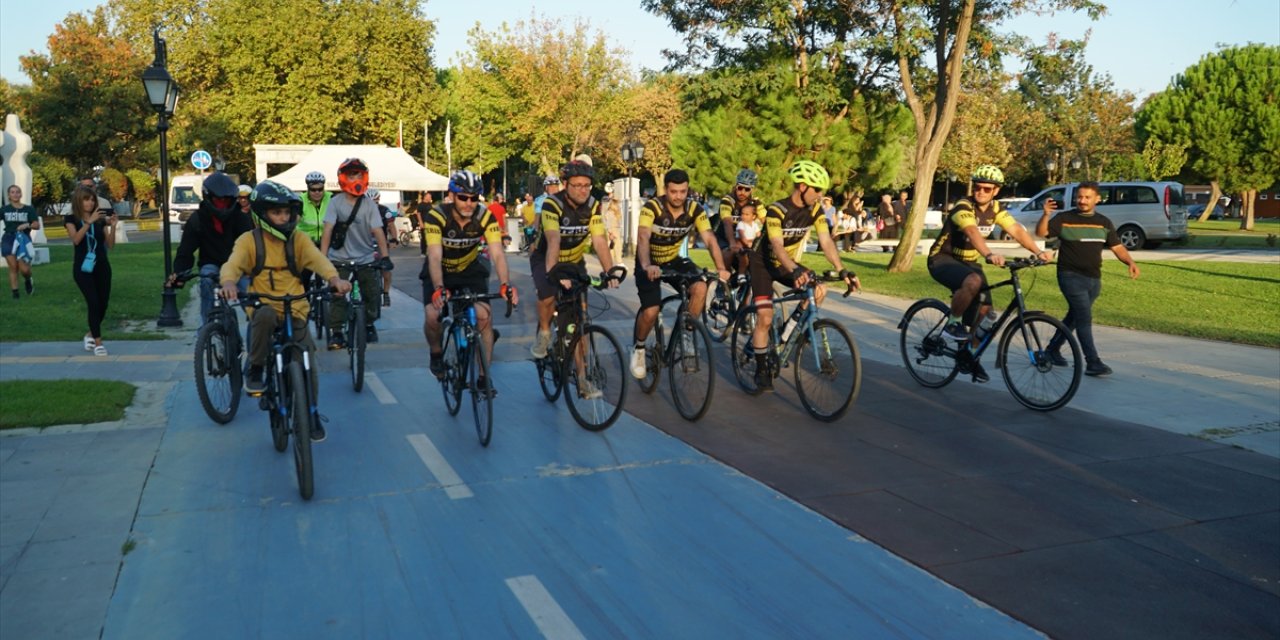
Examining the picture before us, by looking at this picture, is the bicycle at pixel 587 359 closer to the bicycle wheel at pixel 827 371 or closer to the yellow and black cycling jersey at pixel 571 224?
the yellow and black cycling jersey at pixel 571 224

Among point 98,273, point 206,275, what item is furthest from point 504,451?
point 98,273

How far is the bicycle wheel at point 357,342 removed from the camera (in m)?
9.23

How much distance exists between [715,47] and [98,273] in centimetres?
2284

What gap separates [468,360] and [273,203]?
156cm

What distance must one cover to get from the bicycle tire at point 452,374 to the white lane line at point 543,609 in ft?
9.80

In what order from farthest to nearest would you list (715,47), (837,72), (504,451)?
(715,47), (837,72), (504,451)

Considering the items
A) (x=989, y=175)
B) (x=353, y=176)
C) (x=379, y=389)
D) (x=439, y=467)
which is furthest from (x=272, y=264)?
(x=989, y=175)

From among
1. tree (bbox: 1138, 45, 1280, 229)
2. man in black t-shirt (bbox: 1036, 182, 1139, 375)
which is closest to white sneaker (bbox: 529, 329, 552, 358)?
man in black t-shirt (bbox: 1036, 182, 1139, 375)

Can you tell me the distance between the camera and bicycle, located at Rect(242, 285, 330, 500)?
5.86m

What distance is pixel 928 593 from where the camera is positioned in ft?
14.9

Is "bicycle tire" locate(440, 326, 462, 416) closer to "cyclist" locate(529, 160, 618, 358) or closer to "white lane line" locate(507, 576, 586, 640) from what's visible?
"cyclist" locate(529, 160, 618, 358)

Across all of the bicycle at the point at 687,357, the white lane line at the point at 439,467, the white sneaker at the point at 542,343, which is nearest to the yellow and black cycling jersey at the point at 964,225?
the bicycle at the point at 687,357

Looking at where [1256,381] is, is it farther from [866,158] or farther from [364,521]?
[866,158]

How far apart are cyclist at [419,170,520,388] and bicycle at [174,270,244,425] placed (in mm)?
1377
